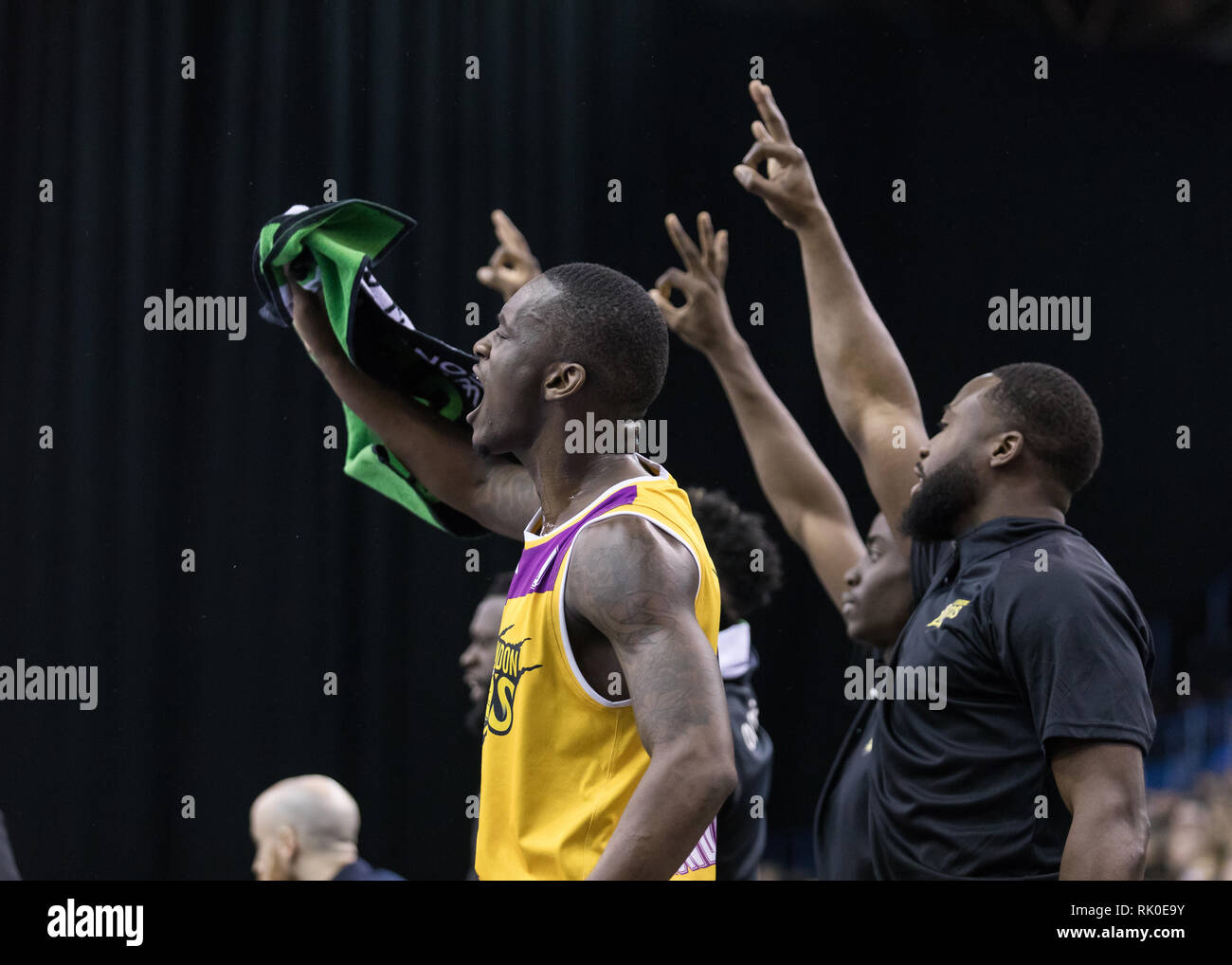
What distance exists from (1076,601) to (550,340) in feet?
2.56

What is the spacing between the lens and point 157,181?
3.96 m

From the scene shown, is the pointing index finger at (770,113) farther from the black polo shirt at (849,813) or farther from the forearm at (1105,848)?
the forearm at (1105,848)

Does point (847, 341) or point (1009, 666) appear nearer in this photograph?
point (1009, 666)

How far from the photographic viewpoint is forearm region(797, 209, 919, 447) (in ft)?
7.91

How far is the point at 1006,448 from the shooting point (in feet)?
6.77

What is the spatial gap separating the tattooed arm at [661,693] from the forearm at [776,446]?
1352mm

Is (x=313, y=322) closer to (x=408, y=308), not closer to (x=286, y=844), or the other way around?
(x=286, y=844)

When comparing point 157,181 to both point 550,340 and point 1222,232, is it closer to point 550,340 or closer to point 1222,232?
point 550,340

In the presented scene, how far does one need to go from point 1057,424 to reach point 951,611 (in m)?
0.36
